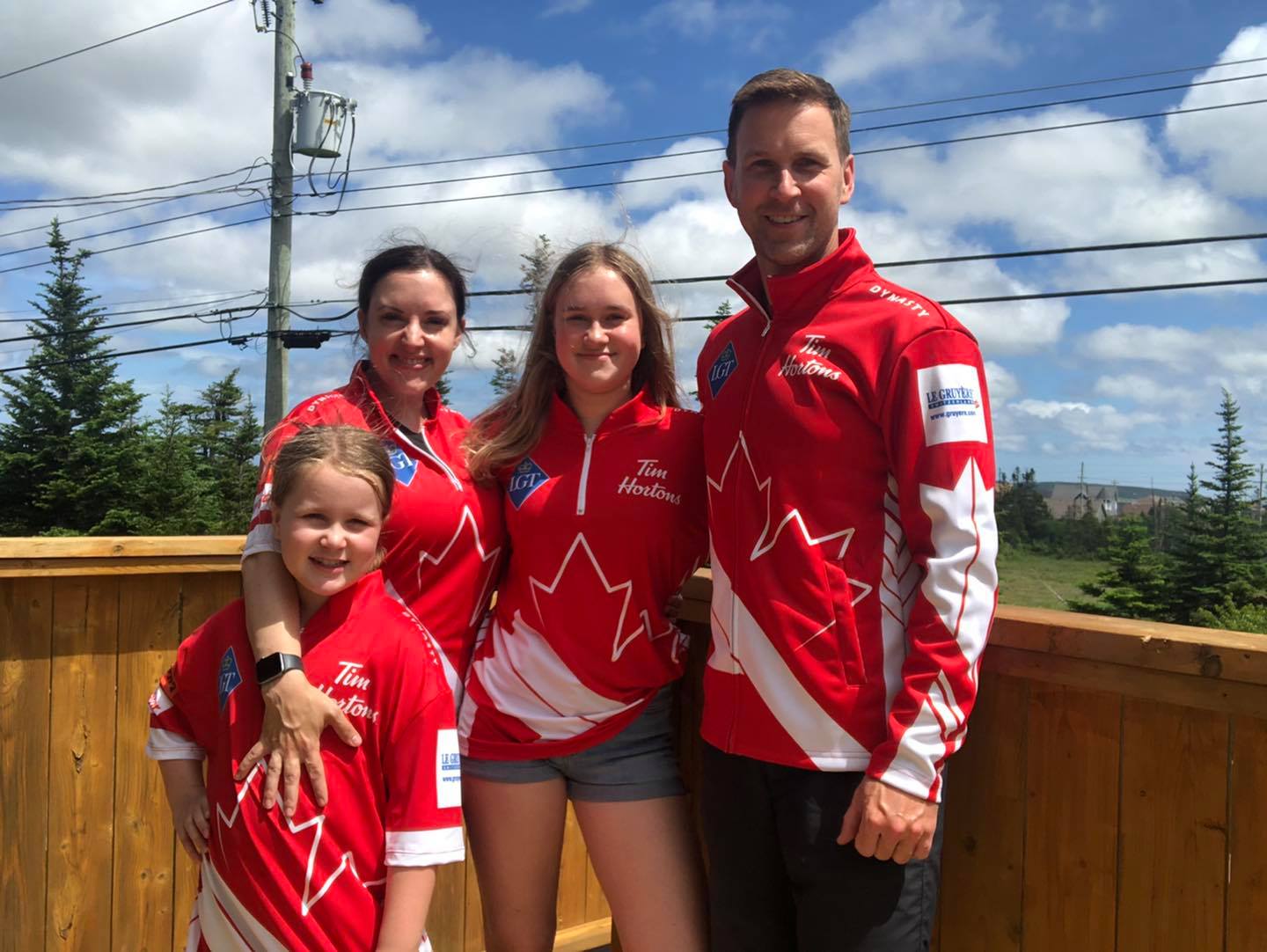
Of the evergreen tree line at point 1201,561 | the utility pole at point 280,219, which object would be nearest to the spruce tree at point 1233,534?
the evergreen tree line at point 1201,561

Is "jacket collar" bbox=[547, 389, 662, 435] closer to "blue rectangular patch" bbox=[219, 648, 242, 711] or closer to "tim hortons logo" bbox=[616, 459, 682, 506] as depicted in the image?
"tim hortons logo" bbox=[616, 459, 682, 506]

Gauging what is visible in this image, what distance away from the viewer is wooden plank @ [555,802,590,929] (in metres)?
3.31

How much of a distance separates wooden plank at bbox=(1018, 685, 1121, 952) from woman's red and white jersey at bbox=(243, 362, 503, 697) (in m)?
1.11

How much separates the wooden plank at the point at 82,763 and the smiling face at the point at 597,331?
4.76ft

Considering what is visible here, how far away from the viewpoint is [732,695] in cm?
178

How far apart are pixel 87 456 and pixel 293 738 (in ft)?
85.9

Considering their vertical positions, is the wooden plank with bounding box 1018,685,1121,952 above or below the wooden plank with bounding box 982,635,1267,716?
below

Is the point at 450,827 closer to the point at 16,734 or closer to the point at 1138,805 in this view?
the point at 1138,805

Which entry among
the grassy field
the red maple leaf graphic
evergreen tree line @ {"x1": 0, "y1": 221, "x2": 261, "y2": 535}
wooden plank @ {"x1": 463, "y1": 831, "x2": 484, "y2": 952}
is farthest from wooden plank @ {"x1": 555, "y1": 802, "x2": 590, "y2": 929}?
the grassy field

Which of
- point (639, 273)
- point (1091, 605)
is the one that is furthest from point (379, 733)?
point (1091, 605)

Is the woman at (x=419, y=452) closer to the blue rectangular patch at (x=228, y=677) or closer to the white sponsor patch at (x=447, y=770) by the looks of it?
the blue rectangular patch at (x=228, y=677)

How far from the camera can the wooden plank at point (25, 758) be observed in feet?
8.67

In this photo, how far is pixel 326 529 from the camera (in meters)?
1.83

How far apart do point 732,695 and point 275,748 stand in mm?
761
